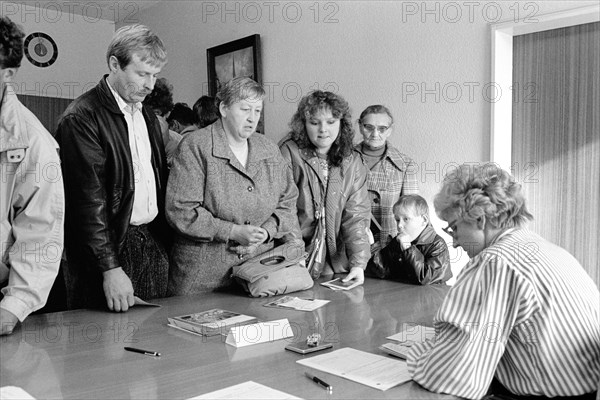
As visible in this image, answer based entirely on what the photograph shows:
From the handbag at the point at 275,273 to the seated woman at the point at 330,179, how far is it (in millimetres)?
301

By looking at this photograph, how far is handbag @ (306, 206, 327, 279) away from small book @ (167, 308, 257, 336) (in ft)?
2.40

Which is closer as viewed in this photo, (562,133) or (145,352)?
(145,352)

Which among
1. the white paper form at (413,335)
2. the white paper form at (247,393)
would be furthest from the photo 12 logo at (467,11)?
the white paper form at (247,393)

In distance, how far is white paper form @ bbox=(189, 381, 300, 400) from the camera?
4.53ft

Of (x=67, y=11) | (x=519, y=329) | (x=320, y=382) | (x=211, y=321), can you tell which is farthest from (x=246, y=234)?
(x=67, y=11)

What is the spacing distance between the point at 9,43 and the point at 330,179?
1484 millimetres

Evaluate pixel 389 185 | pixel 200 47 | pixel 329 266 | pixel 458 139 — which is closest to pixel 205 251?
pixel 329 266

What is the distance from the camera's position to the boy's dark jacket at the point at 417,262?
8.84 ft

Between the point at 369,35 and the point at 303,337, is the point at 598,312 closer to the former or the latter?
the point at 303,337

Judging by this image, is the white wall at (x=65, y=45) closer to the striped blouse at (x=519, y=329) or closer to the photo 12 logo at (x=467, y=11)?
the photo 12 logo at (x=467, y=11)

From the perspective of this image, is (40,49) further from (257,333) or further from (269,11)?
(257,333)

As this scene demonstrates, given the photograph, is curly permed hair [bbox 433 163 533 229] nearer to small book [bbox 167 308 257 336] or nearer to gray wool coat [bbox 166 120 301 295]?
small book [bbox 167 308 257 336]

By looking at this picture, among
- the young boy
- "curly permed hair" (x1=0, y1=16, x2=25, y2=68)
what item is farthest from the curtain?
"curly permed hair" (x1=0, y1=16, x2=25, y2=68)

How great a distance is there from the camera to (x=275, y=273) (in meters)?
2.42
